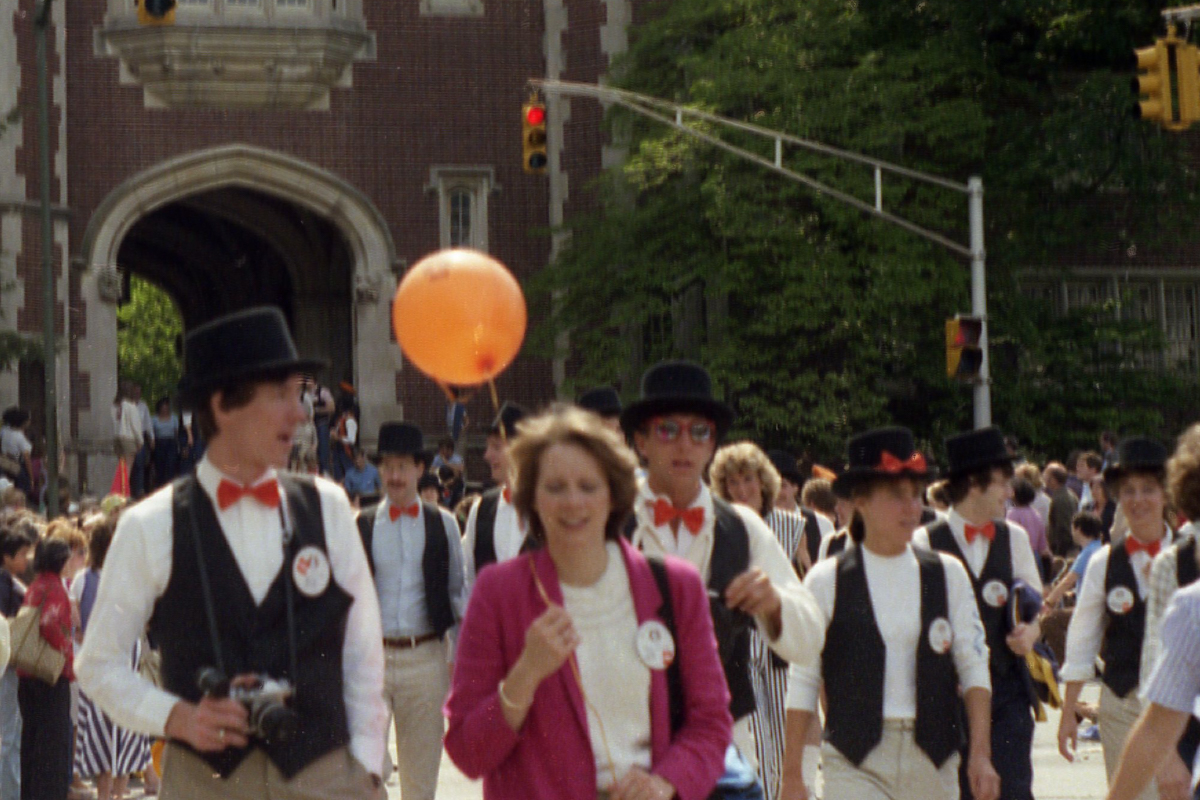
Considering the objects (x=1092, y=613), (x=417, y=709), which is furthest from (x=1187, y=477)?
(x=417, y=709)

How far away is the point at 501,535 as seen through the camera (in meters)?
9.24

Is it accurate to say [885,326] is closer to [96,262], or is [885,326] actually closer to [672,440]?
[96,262]

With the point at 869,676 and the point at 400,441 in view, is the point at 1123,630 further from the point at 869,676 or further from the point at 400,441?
the point at 400,441

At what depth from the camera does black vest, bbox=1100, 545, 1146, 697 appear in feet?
25.5

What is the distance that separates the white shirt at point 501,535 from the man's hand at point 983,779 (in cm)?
267

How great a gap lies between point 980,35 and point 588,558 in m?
25.5

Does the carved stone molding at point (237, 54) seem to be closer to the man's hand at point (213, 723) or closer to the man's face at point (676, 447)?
the man's face at point (676, 447)

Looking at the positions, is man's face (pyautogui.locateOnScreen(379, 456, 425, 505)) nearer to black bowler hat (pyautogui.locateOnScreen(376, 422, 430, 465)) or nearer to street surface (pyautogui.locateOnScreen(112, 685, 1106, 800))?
black bowler hat (pyautogui.locateOnScreen(376, 422, 430, 465))

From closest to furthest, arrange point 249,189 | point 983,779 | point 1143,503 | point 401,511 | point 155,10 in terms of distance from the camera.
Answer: point 983,779
point 1143,503
point 401,511
point 155,10
point 249,189

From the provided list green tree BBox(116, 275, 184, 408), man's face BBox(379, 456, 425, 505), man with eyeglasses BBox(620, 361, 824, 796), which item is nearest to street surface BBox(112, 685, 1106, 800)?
man's face BBox(379, 456, 425, 505)

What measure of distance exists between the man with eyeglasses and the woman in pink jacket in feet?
3.31

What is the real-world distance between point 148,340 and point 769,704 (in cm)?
5402

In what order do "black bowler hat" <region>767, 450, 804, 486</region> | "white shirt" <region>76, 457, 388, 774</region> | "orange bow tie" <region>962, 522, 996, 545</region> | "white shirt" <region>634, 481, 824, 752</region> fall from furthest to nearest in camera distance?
1. "black bowler hat" <region>767, 450, 804, 486</region>
2. "orange bow tie" <region>962, 522, 996, 545</region>
3. "white shirt" <region>634, 481, 824, 752</region>
4. "white shirt" <region>76, 457, 388, 774</region>

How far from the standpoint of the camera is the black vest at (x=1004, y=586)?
8.37m
